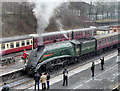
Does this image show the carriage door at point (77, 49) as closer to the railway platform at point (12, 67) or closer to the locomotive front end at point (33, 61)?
the locomotive front end at point (33, 61)

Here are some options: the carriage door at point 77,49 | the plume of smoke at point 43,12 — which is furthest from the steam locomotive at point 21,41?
the carriage door at point 77,49

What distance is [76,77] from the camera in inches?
552

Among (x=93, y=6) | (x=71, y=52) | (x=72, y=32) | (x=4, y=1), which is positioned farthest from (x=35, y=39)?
(x=93, y=6)

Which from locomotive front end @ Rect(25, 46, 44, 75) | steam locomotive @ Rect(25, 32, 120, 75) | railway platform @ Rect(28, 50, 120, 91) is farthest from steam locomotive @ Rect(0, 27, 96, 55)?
railway platform @ Rect(28, 50, 120, 91)

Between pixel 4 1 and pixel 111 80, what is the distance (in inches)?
1281

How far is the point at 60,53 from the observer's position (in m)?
16.4

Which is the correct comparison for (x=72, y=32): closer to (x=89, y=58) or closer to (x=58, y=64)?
(x=89, y=58)

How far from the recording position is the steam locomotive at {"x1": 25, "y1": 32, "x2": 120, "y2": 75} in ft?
46.2

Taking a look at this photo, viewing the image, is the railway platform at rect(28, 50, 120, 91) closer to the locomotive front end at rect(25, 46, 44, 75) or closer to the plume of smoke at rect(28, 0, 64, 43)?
the locomotive front end at rect(25, 46, 44, 75)

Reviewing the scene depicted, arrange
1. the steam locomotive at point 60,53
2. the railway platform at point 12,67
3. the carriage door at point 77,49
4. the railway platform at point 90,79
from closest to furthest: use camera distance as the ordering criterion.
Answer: the railway platform at point 90,79 < the steam locomotive at point 60,53 < the railway platform at point 12,67 < the carriage door at point 77,49

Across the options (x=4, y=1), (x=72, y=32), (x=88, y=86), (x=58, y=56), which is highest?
(x=4, y=1)

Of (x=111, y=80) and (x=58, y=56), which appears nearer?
(x=111, y=80)

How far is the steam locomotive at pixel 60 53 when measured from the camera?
46.2ft

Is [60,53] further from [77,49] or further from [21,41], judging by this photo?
[21,41]
